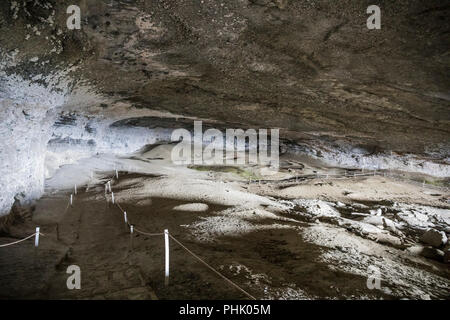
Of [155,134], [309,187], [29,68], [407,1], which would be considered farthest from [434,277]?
[155,134]

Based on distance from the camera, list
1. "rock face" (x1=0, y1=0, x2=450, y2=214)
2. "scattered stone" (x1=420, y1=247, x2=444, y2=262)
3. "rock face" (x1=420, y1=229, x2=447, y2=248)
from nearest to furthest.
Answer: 1. "rock face" (x1=0, y1=0, x2=450, y2=214)
2. "scattered stone" (x1=420, y1=247, x2=444, y2=262)
3. "rock face" (x1=420, y1=229, x2=447, y2=248)

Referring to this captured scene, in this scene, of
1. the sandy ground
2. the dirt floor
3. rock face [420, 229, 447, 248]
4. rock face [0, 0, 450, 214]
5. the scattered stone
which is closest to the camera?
the dirt floor

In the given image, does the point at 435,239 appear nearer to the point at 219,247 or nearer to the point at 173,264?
the point at 219,247

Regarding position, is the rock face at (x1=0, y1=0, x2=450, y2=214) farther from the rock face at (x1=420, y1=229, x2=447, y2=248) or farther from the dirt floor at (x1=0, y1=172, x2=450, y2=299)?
the rock face at (x1=420, y1=229, x2=447, y2=248)

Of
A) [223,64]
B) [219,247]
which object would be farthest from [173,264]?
[223,64]

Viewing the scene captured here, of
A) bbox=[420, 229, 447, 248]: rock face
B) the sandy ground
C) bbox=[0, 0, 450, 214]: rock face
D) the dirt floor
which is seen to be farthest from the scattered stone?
bbox=[0, 0, 450, 214]: rock face

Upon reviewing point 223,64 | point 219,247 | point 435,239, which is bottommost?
point 435,239
